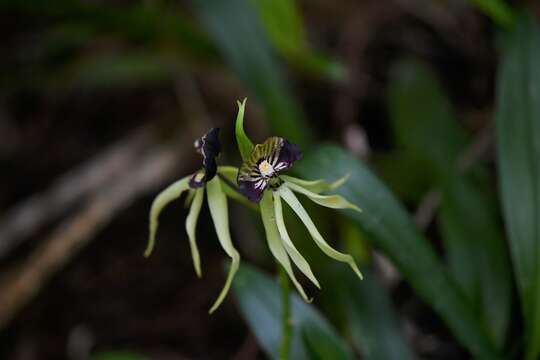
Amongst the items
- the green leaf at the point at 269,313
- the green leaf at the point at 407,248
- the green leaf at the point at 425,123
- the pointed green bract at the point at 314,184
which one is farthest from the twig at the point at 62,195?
the pointed green bract at the point at 314,184

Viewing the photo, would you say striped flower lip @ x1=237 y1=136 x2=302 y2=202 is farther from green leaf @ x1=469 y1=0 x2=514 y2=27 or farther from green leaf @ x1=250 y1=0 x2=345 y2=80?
green leaf @ x1=250 y1=0 x2=345 y2=80

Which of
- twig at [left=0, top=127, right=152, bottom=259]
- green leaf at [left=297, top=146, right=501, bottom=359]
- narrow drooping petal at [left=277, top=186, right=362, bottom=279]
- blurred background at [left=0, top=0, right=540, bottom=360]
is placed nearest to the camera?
narrow drooping petal at [left=277, top=186, right=362, bottom=279]

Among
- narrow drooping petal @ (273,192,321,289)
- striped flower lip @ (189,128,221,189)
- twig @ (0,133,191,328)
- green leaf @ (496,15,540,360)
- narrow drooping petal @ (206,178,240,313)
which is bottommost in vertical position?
green leaf @ (496,15,540,360)

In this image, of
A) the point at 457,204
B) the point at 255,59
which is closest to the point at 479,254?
the point at 457,204

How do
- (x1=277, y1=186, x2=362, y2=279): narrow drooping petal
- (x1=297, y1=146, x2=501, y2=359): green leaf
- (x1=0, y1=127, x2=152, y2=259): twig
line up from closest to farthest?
(x1=277, y1=186, x2=362, y2=279): narrow drooping petal, (x1=297, y1=146, x2=501, y2=359): green leaf, (x1=0, y1=127, x2=152, y2=259): twig

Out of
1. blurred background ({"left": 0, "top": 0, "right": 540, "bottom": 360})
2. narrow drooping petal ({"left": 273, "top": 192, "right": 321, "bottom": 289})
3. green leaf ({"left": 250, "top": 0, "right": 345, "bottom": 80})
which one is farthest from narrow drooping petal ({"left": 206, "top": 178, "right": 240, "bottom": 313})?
green leaf ({"left": 250, "top": 0, "right": 345, "bottom": 80})

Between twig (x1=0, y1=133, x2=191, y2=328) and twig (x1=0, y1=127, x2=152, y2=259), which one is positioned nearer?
twig (x1=0, y1=133, x2=191, y2=328)

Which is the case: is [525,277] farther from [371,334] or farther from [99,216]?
[99,216]

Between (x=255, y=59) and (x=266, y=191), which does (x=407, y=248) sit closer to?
(x=266, y=191)
